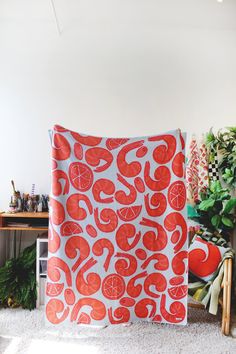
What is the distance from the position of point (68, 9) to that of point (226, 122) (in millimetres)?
2211

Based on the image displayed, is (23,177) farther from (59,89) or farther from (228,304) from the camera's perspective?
(228,304)

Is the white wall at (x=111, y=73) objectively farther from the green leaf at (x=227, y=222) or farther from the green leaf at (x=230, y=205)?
the green leaf at (x=227, y=222)

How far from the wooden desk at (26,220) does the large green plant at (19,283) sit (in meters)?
0.31

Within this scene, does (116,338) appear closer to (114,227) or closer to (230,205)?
(114,227)

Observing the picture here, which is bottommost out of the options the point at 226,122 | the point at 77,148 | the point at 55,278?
the point at 55,278

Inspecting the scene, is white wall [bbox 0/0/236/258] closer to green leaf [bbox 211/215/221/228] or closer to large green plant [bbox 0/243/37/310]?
large green plant [bbox 0/243/37/310]

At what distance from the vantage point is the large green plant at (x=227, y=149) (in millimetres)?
3156

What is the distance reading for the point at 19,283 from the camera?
297 cm

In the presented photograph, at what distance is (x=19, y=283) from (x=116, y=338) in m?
1.13

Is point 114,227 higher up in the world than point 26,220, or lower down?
higher up

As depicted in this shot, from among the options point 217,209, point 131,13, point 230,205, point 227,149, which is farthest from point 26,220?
point 131,13

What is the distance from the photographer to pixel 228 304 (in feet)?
7.92

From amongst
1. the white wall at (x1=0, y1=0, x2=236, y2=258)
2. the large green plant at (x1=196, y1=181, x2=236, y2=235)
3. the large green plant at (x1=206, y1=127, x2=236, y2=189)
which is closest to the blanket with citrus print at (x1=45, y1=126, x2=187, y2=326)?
the large green plant at (x1=196, y1=181, x2=236, y2=235)

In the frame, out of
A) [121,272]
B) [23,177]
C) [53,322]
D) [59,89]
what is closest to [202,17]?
[59,89]
